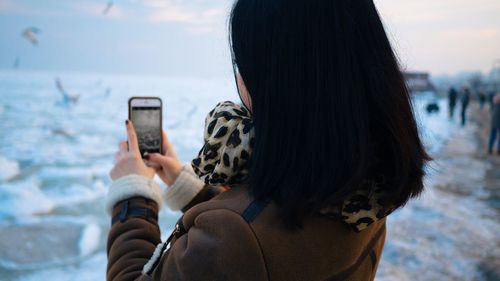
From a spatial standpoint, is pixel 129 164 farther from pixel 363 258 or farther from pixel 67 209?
pixel 67 209

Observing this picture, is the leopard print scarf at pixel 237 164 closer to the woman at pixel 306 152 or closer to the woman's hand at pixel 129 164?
the woman at pixel 306 152

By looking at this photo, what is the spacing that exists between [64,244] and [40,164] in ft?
10.1

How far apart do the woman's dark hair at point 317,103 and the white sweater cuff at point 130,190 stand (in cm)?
43

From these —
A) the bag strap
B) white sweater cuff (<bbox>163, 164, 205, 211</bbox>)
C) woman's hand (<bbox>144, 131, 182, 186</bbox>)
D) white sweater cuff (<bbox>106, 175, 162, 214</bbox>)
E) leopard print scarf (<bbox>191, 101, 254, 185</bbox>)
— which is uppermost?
leopard print scarf (<bbox>191, 101, 254, 185</bbox>)

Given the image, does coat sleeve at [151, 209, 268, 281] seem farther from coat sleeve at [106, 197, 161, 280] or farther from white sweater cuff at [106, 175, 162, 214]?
white sweater cuff at [106, 175, 162, 214]

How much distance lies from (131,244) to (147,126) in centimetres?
53

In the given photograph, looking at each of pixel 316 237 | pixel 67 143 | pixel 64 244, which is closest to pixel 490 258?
pixel 316 237

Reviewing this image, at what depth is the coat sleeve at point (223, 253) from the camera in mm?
641

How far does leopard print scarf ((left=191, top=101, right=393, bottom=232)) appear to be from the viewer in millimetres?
705

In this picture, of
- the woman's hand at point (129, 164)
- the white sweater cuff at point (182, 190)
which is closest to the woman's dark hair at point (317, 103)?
the woman's hand at point (129, 164)

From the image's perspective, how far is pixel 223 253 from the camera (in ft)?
2.11

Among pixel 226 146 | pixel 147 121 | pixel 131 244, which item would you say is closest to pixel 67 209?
pixel 147 121

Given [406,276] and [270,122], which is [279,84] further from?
[406,276]

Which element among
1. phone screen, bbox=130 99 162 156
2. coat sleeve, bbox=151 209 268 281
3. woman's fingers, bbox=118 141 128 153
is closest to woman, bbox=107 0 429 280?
coat sleeve, bbox=151 209 268 281
